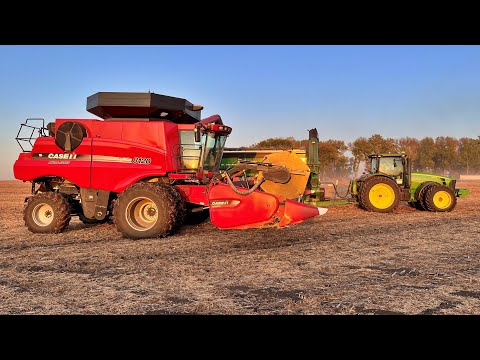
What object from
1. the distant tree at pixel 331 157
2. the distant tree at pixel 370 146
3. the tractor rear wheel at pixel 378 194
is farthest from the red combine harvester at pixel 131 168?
the distant tree at pixel 370 146

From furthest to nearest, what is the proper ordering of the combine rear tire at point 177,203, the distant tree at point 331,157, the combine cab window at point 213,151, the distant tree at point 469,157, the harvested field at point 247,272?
1. the distant tree at point 469,157
2. the distant tree at point 331,157
3. the combine cab window at point 213,151
4. the combine rear tire at point 177,203
5. the harvested field at point 247,272

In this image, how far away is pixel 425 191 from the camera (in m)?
12.4

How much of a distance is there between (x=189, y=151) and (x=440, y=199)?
29.0 ft

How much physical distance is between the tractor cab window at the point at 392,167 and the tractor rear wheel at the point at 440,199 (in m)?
Answer: 1.03

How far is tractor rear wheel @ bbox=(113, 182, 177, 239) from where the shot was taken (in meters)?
7.41

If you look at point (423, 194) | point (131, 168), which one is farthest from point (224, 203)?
point (423, 194)

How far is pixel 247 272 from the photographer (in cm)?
498

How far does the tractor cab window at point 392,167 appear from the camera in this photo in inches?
496

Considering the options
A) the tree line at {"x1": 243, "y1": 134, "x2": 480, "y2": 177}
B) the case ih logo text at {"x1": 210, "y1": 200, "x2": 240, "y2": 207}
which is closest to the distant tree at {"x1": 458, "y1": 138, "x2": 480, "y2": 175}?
the tree line at {"x1": 243, "y1": 134, "x2": 480, "y2": 177}

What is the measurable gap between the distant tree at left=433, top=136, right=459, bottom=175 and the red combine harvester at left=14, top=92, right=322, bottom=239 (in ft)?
196

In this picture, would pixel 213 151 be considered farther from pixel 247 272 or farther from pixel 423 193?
pixel 423 193

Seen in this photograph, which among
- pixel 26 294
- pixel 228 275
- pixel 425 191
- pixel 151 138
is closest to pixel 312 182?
Answer: pixel 425 191

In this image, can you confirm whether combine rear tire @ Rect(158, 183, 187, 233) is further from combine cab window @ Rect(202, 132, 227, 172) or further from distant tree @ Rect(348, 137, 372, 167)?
distant tree @ Rect(348, 137, 372, 167)

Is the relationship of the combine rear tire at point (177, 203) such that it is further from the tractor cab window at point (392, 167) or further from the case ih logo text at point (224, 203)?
the tractor cab window at point (392, 167)
